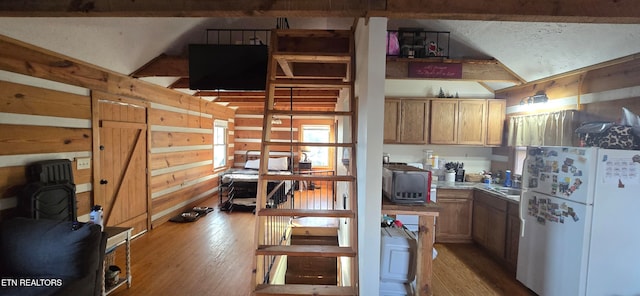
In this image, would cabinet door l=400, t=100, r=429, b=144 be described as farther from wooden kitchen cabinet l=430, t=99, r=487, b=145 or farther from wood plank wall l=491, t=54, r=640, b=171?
wood plank wall l=491, t=54, r=640, b=171

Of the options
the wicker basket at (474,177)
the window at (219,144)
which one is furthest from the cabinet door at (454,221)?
the window at (219,144)

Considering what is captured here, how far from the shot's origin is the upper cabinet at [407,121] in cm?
403

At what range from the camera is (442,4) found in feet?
5.44

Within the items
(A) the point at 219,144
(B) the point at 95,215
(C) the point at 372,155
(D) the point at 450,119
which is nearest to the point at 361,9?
(C) the point at 372,155

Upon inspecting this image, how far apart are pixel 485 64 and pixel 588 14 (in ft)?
6.00

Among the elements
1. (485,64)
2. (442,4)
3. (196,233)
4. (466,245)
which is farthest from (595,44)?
(196,233)

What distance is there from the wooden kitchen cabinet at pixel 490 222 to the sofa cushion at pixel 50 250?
401 centimetres

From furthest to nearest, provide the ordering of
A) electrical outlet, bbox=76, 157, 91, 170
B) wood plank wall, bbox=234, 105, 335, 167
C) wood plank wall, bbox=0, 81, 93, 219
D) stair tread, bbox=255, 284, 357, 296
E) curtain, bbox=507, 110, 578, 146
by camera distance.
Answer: wood plank wall, bbox=234, 105, 335, 167 < curtain, bbox=507, 110, 578, 146 < electrical outlet, bbox=76, 157, 91, 170 < wood plank wall, bbox=0, 81, 93, 219 < stair tread, bbox=255, 284, 357, 296

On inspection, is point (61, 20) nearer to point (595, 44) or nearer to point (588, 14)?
point (588, 14)

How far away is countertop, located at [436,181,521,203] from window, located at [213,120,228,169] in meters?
5.02

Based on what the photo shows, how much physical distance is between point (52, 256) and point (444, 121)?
4468 millimetres

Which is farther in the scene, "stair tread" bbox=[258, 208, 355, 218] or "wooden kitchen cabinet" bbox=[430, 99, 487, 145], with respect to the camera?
"wooden kitchen cabinet" bbox=[430, 99, 487, 145]

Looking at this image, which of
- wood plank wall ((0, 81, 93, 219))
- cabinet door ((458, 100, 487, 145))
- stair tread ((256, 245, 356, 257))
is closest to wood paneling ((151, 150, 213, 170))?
wood plank wall ((0, 81, 93, 219))

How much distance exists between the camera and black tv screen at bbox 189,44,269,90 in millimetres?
3064
